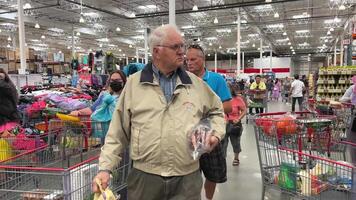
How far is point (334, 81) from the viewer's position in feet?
35.3

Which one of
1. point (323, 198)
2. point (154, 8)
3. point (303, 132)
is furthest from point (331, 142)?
point (154, 8)

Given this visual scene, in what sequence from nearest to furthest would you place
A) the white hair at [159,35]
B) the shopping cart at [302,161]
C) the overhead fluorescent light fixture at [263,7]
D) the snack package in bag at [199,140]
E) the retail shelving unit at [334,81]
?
1. the snack package in bag at [199,140]
2. the white hair at [159,35]
3. the shopping cart at [302,161]
4. the retail shelving unit at [334,81]
5. the overhead fluorescent light fixture at [263,7]

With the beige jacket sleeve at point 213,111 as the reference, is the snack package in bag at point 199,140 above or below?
below

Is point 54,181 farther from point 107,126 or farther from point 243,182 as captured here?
point 243,182

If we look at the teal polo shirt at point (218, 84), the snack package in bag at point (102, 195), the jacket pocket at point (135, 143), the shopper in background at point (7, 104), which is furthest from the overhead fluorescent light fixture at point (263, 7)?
the snack package in bag at point (102, 195)

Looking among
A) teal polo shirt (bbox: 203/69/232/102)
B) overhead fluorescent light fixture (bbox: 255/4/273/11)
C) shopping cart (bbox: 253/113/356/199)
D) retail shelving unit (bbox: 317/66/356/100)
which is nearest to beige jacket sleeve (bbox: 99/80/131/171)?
teal polo shirt (bbox: 203/69/232/102)

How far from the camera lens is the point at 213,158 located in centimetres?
261

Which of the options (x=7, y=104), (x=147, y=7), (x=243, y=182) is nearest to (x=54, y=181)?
(x=7, y=104)

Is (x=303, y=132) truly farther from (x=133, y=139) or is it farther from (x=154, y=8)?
(x=154, y=8)

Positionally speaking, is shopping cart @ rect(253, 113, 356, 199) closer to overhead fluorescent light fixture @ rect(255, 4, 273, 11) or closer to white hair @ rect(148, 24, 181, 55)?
white hair @ rect(148, 24, 181, 55)

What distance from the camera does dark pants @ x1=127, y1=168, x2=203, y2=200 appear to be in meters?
1.78

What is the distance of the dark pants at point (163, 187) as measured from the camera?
1.78 metres

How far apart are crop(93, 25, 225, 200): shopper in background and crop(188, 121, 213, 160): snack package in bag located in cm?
2

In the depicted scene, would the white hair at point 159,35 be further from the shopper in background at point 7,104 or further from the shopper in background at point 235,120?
the shopper in background at point 7,104
